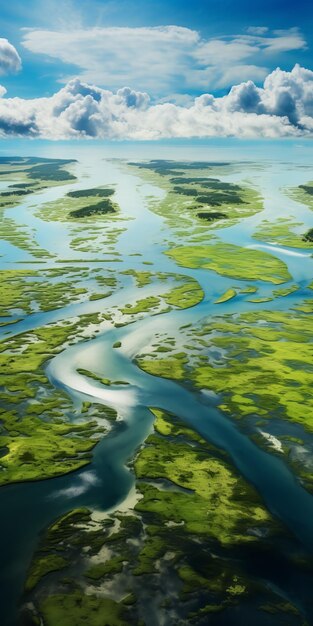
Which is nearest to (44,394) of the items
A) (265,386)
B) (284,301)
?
(265,386)

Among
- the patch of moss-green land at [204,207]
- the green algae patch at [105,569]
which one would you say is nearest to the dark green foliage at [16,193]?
the patch of moss-green land at [204,207]

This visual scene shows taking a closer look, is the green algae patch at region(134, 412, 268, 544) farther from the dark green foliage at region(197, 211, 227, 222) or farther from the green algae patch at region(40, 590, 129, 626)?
the dark green foliage at region(197, 211, 227, 222)

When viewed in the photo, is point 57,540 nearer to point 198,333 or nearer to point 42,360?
point 42,360


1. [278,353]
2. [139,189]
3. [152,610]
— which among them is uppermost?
[139,189]

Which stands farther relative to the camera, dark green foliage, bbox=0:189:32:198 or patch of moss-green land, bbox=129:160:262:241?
dark green foliage, bbox=0:189:32:198

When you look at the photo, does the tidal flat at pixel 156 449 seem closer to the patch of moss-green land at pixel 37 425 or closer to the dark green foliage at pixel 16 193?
the patch of moss-green land at pixel 37 425

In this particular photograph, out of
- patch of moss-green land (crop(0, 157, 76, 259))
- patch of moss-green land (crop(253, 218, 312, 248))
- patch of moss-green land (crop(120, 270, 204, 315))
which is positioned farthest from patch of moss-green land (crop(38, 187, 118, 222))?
patch of moss-green land (crop(120, 270, 204, 315))

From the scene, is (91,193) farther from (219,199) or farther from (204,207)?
(204,207)
